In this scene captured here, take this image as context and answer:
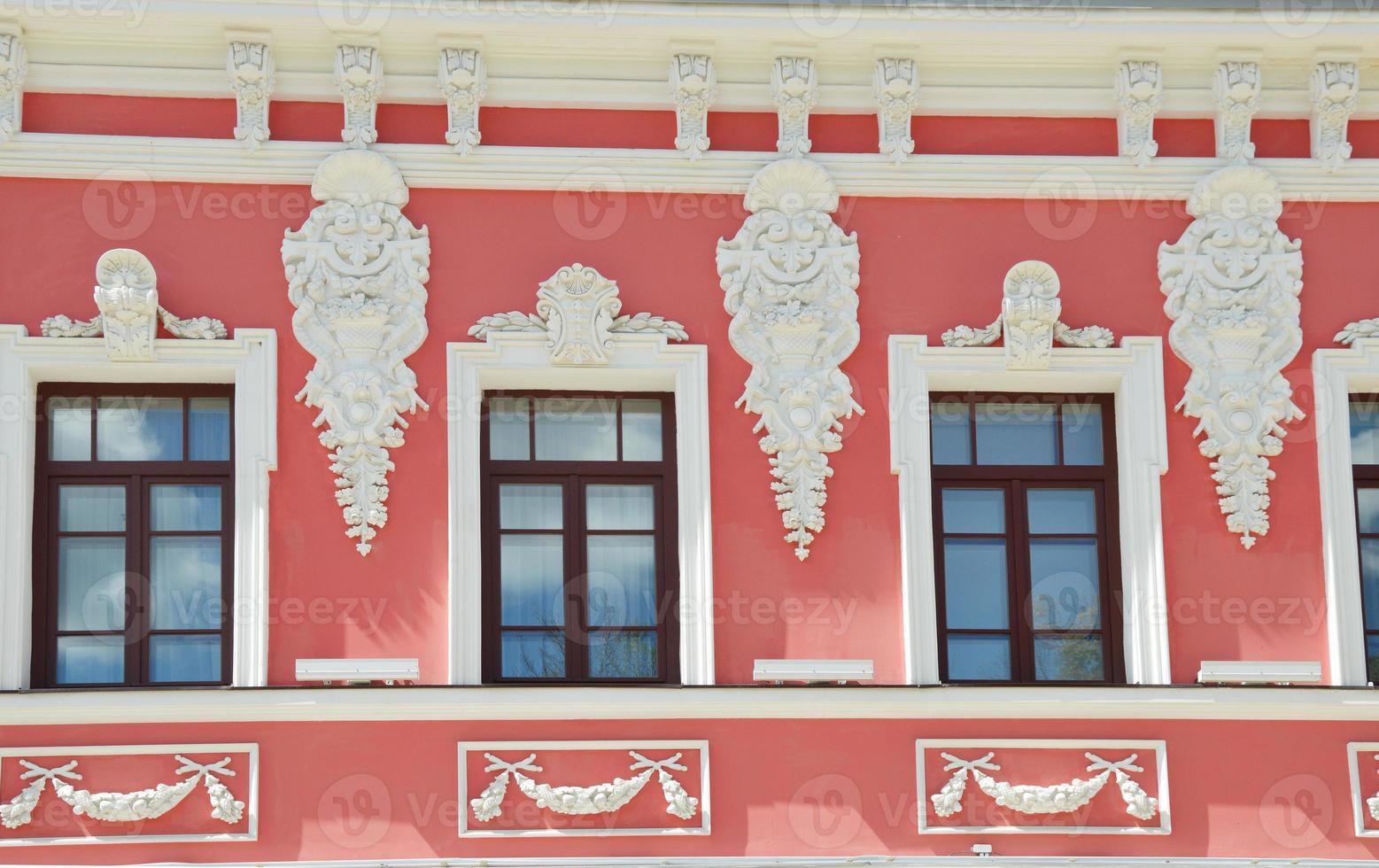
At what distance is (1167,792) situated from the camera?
1278cm

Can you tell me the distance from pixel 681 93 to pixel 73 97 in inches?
138

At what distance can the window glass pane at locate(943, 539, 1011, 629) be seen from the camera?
43.9ft

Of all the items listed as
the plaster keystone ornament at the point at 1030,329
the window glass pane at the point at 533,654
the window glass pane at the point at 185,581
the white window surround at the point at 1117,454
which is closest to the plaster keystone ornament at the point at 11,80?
the window glass pane at the point at 185,581

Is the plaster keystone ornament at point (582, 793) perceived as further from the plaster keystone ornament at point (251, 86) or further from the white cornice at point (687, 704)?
the plaster keystone ornament at point (251, 86)

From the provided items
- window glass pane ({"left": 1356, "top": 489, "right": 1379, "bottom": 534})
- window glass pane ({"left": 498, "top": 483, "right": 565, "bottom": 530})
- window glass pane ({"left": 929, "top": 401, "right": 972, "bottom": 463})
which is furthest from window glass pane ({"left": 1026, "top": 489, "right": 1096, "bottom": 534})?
window glass pane ({"left": 498, "top": 483, "right": 565, "bottom": 530})

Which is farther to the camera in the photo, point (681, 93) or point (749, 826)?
point (681, 93)

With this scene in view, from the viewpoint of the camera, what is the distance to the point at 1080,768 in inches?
503

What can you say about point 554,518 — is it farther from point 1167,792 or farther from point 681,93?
point 1167,792

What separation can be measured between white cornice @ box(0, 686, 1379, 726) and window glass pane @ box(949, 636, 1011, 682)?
0.52 m

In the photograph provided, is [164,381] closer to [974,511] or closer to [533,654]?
[533,654]

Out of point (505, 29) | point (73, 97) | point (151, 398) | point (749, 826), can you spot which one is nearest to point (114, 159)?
point (73, 97)

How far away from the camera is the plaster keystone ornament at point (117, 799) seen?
1235cm

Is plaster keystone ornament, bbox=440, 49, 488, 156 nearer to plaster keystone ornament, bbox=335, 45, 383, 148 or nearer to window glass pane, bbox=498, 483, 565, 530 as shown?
plaster keystone ornament, bbox=335, 45, 383, 148

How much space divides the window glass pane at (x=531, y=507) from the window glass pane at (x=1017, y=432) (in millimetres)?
2492
